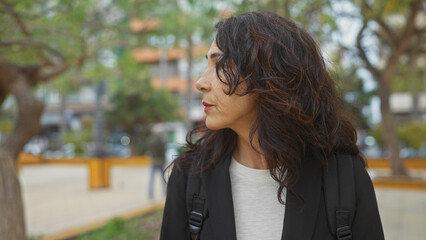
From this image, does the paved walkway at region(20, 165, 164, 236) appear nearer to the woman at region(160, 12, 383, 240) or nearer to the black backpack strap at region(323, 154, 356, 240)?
the woman at region(160, 12, 383, 240)

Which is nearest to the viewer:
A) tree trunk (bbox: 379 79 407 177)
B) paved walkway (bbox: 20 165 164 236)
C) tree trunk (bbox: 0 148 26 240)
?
tree trunk (bbox: 0 148 26 240)

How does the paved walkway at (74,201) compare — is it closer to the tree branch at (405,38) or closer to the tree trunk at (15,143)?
the tree trunk at (15,143)

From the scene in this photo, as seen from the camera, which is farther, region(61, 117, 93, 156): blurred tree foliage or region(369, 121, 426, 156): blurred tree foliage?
region(61, 117, 93, 156): blurred tree foliage

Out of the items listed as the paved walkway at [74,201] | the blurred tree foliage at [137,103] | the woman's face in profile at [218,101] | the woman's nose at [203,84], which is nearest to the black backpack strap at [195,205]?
the woman's face in profile at [218,101]

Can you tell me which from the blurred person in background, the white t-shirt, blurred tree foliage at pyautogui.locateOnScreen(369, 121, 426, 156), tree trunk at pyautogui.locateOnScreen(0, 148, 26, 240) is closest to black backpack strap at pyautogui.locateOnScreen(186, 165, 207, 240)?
the white t-shirt

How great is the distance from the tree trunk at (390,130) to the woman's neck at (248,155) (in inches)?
460

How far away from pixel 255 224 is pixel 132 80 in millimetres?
21544

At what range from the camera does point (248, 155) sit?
5.23 ft

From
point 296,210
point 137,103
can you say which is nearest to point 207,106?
point 296,210

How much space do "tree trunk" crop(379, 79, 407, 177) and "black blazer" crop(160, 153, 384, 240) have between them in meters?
11.7

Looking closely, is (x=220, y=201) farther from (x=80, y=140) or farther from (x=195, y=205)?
(x=80, y=140)

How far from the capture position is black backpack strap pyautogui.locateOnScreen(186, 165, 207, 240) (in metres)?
1.49

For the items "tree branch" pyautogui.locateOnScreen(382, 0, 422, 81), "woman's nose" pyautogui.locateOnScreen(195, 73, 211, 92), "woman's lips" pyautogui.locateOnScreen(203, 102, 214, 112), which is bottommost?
"woman's lips" pyautogui.locateOnScreen(203, 102, 214, 112)

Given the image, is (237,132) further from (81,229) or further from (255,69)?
(81,229)
